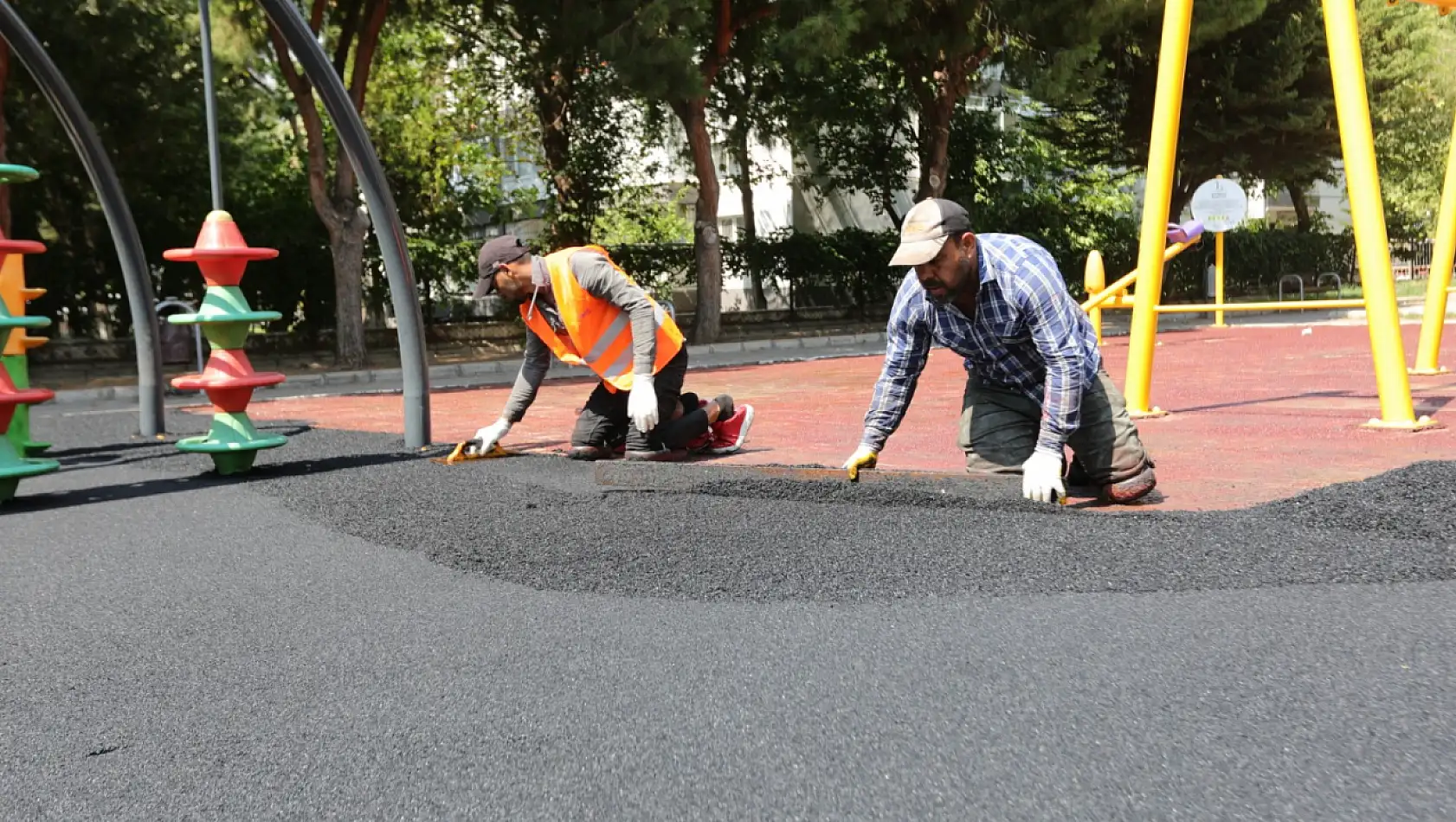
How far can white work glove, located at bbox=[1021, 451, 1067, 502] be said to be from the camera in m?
4.39

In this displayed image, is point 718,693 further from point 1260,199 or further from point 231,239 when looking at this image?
point 1260,199

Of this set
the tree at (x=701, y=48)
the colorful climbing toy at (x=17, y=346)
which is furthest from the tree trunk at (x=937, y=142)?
the colorful climbing toy at (x=17, y=346)

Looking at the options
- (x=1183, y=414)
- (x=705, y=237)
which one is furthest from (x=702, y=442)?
(x=705, y=237)

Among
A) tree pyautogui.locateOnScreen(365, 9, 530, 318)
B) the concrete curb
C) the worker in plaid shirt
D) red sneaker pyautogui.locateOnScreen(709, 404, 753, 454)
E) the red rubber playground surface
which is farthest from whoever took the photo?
tree pyautogui.locateOnScreen(365, 9, 530, 318)

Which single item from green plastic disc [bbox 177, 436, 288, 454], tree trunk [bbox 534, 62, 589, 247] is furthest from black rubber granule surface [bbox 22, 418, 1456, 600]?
tree trunk [bbox 534, 62, 589, 247]

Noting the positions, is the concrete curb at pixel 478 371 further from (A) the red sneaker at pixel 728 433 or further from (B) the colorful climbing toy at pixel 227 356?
(A) the red sneaker at pixel 728 433

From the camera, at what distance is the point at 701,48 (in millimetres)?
21500

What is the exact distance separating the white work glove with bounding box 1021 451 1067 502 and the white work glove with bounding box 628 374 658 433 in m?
1.94

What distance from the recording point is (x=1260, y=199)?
48312 mm

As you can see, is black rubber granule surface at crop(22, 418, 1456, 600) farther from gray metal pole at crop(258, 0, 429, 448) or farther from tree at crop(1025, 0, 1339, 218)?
tree at crop(1025, 0, 1339, 218)

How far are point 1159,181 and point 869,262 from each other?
63.1 feet

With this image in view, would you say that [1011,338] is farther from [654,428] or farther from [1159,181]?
[1159,181]

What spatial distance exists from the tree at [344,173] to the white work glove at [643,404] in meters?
12.2

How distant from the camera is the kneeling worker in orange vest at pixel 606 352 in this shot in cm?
591
